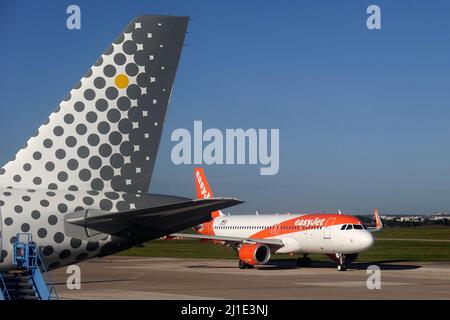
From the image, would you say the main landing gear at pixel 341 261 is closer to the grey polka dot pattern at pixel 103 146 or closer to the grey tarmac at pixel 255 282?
the grey tarmac at pixel 255 282

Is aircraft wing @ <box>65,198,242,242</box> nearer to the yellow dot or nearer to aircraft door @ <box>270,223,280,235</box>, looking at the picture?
the yellow dot

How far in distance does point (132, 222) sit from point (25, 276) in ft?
8.77

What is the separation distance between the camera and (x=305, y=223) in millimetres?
53344

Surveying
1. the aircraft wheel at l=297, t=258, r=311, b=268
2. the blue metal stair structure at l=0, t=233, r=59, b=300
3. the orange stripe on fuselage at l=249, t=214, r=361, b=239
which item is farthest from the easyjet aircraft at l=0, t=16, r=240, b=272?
the aircraft wheel at l=297, t=258, r=311, b=268

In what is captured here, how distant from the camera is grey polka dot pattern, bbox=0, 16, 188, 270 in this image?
1379cm

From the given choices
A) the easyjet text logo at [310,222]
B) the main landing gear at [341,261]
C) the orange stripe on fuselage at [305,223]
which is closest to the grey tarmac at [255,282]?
the main landing gear at [341,261]

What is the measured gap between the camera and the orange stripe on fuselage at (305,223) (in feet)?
166

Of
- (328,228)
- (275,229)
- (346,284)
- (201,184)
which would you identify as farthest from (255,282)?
(201,184)

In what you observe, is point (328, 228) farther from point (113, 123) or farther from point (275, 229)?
point (113, 123)


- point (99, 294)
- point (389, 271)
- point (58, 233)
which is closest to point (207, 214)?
point (58, 233)

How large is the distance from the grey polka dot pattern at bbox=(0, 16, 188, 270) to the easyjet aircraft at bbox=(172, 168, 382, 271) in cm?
3353
